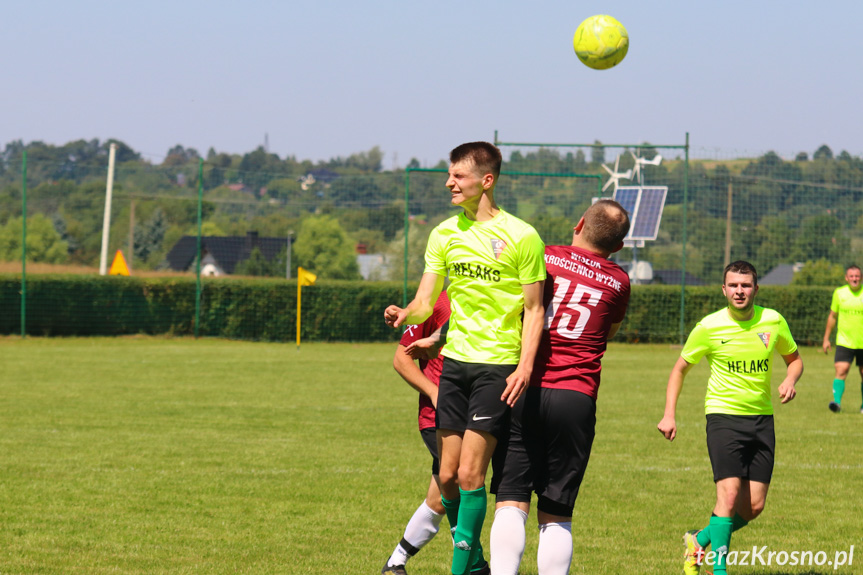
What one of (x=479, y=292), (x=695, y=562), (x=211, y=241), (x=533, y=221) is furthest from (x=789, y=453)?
(x=211, y=241)

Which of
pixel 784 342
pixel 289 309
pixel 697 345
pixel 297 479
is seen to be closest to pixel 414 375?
pixel 697 345

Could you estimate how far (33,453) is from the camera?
971 centimetres

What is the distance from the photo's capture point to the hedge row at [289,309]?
25875mm

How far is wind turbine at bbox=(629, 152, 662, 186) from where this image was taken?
26234mm

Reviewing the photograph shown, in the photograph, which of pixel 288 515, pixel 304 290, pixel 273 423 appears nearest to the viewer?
pixel 288 515

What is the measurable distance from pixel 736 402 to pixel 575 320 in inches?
65.1

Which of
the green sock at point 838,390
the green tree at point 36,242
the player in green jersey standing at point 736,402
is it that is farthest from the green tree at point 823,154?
the player in green jersey standing at point 736,402

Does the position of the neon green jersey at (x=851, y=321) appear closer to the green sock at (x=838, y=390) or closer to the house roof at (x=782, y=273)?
the green sock at (x=838, y=390)

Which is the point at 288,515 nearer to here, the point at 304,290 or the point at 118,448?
the point at 118,448

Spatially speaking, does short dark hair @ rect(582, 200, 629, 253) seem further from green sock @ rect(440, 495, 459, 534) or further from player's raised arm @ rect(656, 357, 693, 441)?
green sock @ rect(440, 495, 459, 534)

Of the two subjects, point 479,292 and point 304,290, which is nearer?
point 479,292

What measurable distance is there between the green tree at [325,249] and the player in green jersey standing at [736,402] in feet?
74.8

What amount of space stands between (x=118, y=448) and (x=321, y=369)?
9.16m

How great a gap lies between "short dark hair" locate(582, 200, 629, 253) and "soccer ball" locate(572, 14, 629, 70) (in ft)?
21.6
